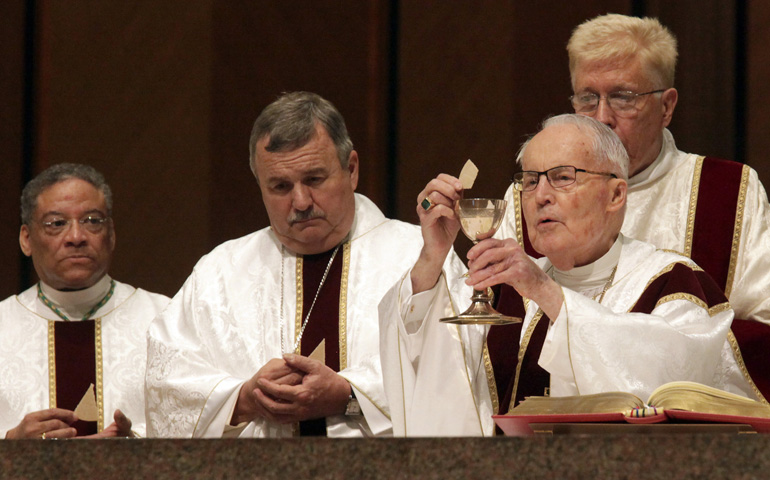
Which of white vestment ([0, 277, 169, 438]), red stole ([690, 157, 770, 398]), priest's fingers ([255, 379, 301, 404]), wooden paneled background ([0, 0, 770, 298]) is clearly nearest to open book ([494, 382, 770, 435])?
priest's fingers ([255, 379, 301, 404])

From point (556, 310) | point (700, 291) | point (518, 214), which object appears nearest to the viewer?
point (556, 310)

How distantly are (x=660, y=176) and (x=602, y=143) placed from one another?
931mm

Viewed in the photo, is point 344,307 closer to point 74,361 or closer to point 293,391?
→ point 293,391

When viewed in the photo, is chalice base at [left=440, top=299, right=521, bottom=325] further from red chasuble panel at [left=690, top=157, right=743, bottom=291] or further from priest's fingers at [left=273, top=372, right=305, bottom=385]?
red chasuble panel at [left=690, top=157, right=743, bottom=291]

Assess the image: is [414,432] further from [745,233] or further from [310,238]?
[745,233]

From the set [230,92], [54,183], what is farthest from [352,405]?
[230,92]

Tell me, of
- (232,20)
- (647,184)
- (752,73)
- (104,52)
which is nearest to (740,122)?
(752,73)

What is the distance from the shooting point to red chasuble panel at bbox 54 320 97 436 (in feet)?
14.2

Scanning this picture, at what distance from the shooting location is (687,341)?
104 inches

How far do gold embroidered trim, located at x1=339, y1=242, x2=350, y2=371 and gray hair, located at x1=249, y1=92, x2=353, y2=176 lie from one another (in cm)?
30

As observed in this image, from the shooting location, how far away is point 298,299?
376 cm

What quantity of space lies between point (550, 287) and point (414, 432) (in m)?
0.59

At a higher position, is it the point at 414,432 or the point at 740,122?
the point at 740,122

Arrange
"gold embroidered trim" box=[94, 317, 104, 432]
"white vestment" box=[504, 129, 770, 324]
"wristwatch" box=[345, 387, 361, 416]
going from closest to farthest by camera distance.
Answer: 1. "wristwatch" box=[345, 387, 361, 416]
2. "white vestment" box=[504, 129, 770, 324]
3. "gold embroidered trim" box=[94, 317, 104, 432]
